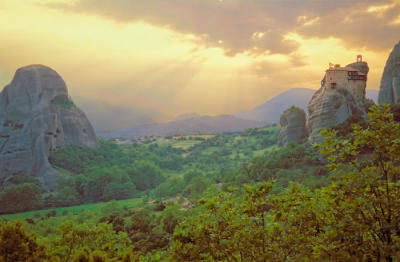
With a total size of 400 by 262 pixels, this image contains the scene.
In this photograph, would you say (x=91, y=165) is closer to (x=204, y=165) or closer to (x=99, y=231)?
(x=204, y=165)

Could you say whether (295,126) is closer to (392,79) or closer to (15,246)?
(392,79)

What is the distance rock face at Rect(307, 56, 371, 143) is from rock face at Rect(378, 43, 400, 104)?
2.31m

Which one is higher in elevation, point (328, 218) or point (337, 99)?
point (337, 99)

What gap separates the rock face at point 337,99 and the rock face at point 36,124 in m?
52.7

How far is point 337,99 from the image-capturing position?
38.2 meters

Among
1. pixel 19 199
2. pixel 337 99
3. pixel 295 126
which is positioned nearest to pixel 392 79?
pixel 337 99

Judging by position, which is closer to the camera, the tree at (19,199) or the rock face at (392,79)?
the rock face at (392,79)

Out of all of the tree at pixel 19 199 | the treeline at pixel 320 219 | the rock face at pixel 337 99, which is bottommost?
the tree at pixel 19 199

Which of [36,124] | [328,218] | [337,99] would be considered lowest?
[328,218]

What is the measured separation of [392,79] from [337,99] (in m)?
8.76

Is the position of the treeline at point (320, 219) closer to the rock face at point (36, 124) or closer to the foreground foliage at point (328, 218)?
the foreground foliage at point (328, 218)

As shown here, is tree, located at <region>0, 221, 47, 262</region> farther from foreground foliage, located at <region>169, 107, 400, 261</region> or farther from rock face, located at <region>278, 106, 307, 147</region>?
rock face, located at <region>278, 106, 307, 147</region>

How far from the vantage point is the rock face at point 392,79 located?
39.5 meters

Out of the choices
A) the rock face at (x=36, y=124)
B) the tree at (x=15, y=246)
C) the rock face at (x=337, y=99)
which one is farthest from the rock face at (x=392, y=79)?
the rock face at (x=36, y=124)
